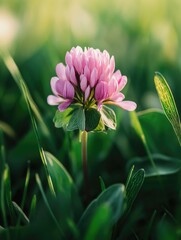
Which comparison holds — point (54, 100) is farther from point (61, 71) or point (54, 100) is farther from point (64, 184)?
point (64, 184)

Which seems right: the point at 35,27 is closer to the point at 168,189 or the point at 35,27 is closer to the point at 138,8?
the point at 138,8

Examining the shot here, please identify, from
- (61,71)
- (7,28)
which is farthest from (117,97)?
(7,28)

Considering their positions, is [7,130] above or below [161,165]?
above

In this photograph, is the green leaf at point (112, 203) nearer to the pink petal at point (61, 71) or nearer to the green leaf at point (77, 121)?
the green leaf at point (77, 121)

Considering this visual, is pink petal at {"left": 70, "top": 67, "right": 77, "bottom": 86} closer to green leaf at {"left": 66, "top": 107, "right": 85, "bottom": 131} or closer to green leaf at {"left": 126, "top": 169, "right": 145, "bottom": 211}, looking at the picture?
green leaf at {"left": 66, "top": 107, "right": 85, "bottom": 131}

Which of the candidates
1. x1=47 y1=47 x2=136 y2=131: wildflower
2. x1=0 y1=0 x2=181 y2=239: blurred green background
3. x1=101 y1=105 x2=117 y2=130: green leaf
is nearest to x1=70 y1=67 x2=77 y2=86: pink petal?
x1=47 y1=47 x2=136 y2=131: wildflower
